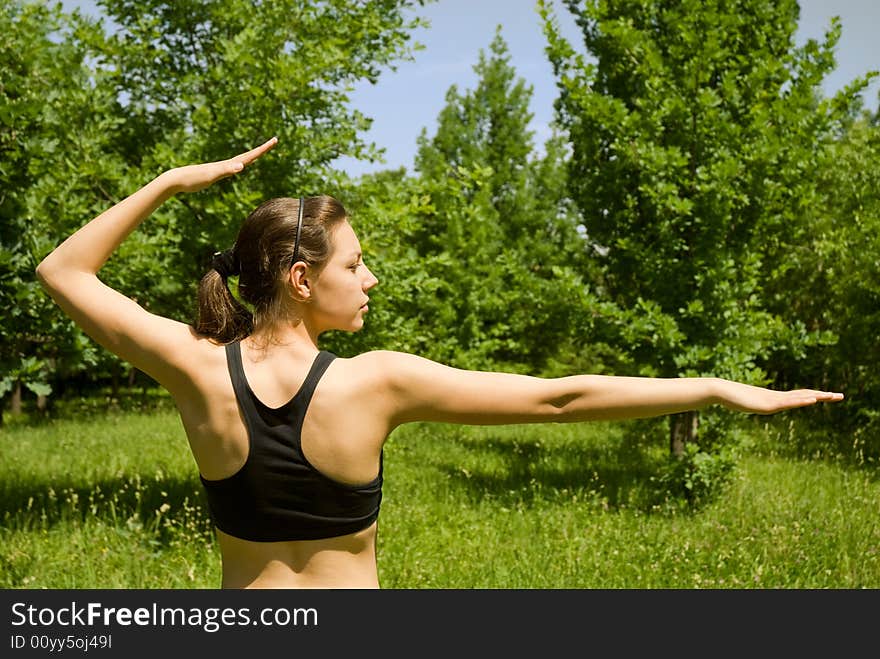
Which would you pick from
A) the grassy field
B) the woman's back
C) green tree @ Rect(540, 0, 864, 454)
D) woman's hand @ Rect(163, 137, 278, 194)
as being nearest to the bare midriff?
the woman's back

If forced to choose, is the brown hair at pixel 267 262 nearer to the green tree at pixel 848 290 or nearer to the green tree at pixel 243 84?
the green tree at pixel 243 84

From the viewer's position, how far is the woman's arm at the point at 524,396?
1681 mm

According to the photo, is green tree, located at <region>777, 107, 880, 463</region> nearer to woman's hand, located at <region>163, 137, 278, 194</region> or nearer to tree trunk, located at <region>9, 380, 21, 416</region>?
woman's hand, located at <region>163, 137, 278, 194</region>

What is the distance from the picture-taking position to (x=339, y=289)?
185cm

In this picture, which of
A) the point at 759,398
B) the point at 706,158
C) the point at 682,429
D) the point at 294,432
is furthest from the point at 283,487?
the point at 682,429

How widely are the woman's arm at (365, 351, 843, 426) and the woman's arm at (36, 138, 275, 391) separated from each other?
49 centimetres

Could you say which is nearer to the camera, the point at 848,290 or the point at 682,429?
the point at 682,429

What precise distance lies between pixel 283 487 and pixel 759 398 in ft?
3.84

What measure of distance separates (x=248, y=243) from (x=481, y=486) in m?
7.07

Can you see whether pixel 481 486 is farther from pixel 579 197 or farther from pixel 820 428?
pixel 820 428

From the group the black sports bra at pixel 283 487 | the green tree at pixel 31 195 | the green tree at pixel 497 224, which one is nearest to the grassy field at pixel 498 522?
the green tree at pixel 31 195

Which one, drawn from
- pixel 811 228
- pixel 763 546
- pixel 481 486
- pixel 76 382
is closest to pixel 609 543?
pixel 763 546

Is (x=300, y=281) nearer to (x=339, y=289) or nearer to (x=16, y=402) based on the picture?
(x=339, y=289)

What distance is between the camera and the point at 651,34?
838cm
